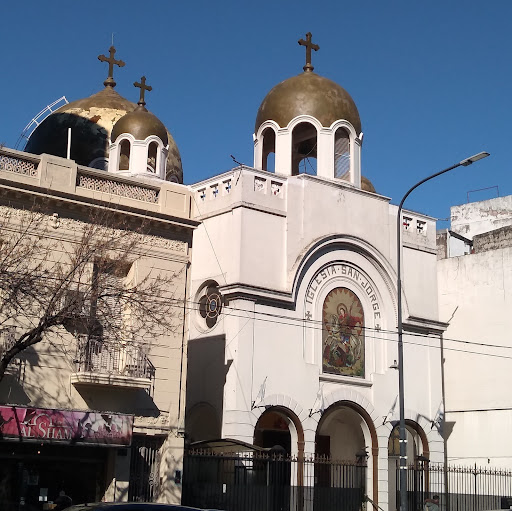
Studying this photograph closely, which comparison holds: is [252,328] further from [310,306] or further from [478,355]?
[478,355]

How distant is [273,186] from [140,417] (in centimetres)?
980

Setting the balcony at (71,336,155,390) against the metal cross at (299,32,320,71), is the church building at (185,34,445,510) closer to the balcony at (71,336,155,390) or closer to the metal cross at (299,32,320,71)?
the metal cross at (299,32,320,71)

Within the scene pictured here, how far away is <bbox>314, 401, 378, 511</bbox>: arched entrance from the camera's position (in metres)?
27.9

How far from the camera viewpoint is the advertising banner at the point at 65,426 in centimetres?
1991

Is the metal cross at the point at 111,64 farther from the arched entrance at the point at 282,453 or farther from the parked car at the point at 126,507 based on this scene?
the parked car at the point at 126,507

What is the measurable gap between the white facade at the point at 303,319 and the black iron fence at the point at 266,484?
0.78m

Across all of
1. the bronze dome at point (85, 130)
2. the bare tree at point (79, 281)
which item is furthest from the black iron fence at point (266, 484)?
the bronze dome at point (85, 130)

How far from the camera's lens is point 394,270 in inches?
1248

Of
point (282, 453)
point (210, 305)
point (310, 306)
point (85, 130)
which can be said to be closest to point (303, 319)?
point (310, 306)

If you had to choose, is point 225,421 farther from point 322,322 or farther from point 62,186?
point 62,186

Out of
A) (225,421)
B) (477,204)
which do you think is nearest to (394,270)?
(225,421)

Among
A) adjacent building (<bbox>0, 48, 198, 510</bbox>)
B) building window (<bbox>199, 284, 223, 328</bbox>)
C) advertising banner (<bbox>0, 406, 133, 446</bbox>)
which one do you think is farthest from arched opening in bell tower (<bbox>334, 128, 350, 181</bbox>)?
advertising banner (<bbox>0, 406, 133, 446</bbox>)

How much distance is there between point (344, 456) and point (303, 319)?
6.06 m

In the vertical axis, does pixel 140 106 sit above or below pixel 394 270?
above
